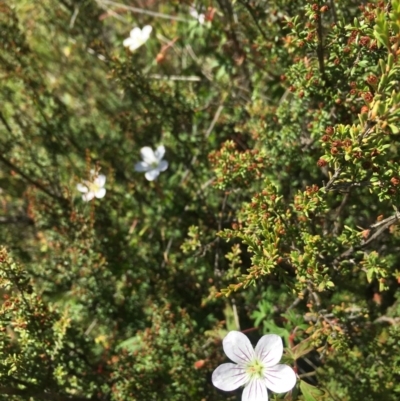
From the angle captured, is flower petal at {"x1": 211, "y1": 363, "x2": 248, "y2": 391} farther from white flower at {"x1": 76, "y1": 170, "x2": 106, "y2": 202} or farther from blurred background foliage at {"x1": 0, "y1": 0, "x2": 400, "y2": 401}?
white flower at {"x1": 76, "y1": 170, "x2": 106, "y2": 202}

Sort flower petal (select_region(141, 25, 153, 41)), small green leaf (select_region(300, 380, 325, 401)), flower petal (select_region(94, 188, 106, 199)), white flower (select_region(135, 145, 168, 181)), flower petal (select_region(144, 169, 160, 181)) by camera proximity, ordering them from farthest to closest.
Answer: flower petal (select_region(141, 25, 153, 41)), white flower (select_region(135, 145, 168, 181)), flower petal (select_region(144, 169, 160, 181)), flower petal (select_region(94, 188, 106, 199)), small green leaf (select_region(300, 380, 325, 401))

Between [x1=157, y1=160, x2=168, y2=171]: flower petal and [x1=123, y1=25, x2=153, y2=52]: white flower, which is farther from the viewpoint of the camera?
[x1=123, y1=25, x2=153, y2=52]: white flower

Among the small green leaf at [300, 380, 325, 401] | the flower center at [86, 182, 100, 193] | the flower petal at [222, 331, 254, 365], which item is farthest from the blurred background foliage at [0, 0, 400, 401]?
the flower petal at [222, 331, 254, 365]

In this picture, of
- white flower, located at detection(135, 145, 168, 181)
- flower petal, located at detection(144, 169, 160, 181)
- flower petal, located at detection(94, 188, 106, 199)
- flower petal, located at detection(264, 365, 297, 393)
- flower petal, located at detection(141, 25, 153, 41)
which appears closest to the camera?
flower petal, located at detection(264, 365, 297, 393)

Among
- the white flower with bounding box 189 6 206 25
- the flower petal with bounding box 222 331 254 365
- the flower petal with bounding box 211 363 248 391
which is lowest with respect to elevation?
the flower petal with bounding box 211 363 248 391

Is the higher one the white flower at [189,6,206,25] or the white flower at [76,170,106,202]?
the white flower at [189,6,206,25]

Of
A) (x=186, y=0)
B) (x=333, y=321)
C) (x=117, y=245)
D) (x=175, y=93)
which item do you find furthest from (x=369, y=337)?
(x=186, y=0)
